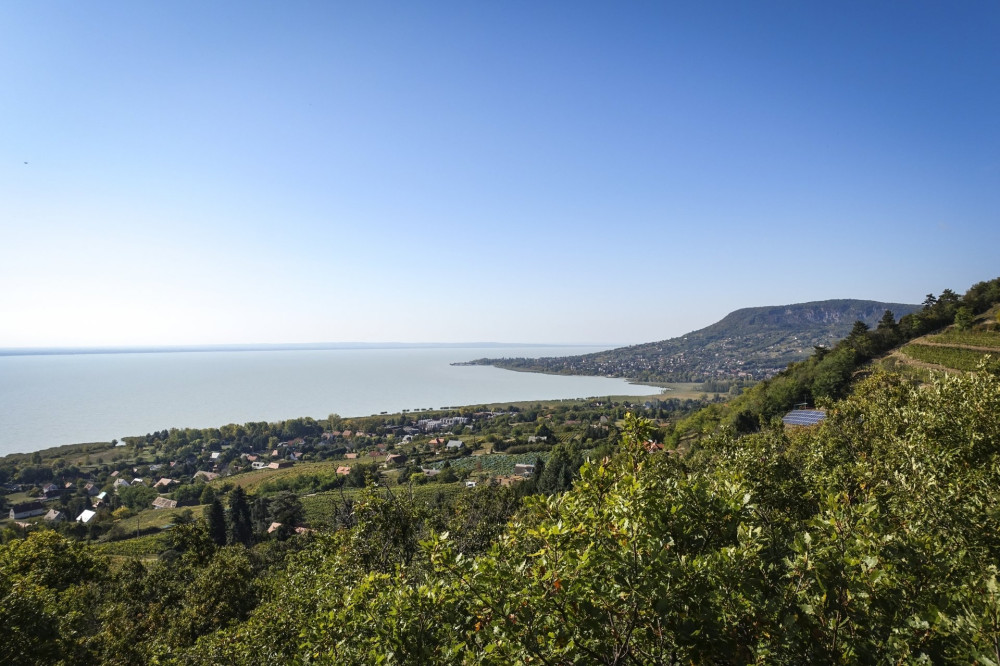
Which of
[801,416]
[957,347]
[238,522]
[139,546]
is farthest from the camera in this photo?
[238,522]

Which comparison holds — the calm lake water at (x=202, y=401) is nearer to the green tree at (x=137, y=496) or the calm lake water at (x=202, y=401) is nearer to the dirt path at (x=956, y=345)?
the green tree at (x=137, y=496)


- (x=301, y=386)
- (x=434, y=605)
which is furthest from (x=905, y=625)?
(x=301, y=386)

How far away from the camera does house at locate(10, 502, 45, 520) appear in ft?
198

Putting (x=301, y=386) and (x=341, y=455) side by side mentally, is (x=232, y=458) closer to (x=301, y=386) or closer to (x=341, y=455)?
(x=341, y=455)

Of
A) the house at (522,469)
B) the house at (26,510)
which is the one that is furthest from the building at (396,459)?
the house at (26,510)

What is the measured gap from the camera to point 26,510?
203ft

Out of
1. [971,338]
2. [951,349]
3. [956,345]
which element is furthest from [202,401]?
[971,338]

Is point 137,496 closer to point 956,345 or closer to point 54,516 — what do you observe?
point 54,516

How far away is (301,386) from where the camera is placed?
618 feet

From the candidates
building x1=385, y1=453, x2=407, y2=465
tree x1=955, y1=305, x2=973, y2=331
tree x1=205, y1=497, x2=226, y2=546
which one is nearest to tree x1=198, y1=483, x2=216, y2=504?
tree x1=205, y1=497, x2=226, y2=546

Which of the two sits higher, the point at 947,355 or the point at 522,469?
the point at 947,355

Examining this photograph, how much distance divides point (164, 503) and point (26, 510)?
1722 centimetres

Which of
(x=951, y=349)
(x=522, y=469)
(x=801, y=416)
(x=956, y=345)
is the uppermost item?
(x=956, y=345)

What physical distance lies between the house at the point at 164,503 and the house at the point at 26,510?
45.8 ft
